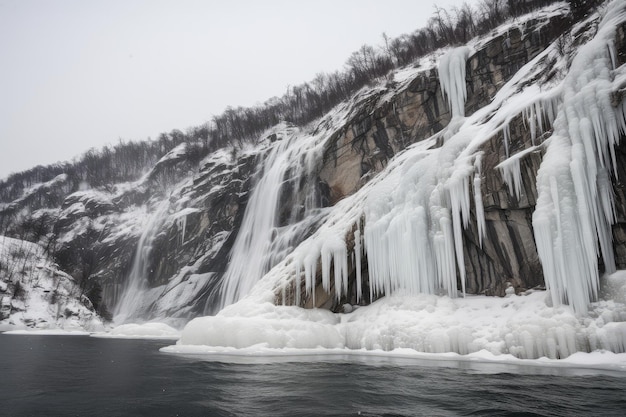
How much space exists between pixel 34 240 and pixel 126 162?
21.3 metres

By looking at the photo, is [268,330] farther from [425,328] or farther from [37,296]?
[37,296]

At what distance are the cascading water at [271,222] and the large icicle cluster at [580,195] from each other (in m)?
14.9

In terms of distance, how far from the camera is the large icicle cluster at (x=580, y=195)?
8773 mm

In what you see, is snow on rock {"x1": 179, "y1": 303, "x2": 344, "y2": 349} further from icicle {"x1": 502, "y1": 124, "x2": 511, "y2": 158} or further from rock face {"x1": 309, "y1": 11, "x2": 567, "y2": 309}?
icicle {"x1": 502, "y1": 124, "x2": 511, "y2": 158}

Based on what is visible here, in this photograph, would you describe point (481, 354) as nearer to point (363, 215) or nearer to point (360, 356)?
point (360, 356)

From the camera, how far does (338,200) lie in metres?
23.9

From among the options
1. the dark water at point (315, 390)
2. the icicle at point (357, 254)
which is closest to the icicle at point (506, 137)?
the icicle at point (357, 254)

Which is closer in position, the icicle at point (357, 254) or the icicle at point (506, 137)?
the icicle at point (506, 137)

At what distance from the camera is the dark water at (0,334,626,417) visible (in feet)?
16.3

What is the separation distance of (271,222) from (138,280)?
17208 millimetres

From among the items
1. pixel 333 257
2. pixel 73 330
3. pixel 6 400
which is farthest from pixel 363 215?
pixel 73 330

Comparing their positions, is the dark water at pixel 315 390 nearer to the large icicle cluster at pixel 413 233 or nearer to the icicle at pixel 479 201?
the large icicle cluster at pixel 413 233

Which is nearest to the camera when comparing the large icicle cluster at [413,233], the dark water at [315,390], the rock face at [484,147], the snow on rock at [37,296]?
the dark water at [315,390]

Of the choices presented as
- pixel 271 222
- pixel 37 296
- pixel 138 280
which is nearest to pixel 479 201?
pixel 271 222
